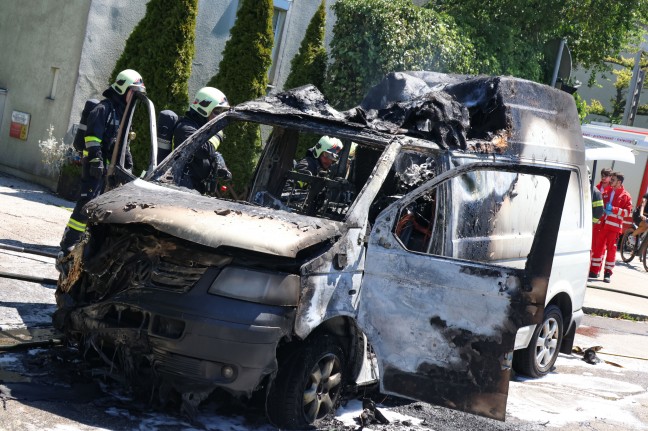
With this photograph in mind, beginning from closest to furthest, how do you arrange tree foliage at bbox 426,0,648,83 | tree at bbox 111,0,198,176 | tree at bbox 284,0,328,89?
tree at bbox 111,0,198,176 < tree at bbox 284,0,328,89 < tree foliage at bbox 426,0,648,83

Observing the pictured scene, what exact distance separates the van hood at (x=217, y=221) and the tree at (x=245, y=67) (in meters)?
9.32

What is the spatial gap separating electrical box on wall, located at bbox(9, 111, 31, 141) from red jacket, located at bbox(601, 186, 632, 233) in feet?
31.5

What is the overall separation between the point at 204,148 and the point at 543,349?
3.48 metres

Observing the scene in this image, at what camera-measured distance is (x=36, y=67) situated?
49.2 feet

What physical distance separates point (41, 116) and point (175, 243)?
10.3 m

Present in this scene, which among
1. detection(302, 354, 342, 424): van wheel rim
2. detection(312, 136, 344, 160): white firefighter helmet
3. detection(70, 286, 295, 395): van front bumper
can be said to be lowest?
detection(302, 354, 342, 424): van wheel rim

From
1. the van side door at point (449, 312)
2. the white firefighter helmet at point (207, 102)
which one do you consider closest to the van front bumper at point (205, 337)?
the van side door at point (449, 312)

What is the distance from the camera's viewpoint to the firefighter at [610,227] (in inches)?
635

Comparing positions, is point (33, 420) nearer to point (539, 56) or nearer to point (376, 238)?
point (376, 238)

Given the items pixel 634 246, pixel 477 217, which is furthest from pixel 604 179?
pixel 477 217

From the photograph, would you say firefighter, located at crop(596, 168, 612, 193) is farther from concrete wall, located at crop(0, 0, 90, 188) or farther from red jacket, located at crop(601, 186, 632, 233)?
concrete wall, located at crop(0, 0, 90, 188)

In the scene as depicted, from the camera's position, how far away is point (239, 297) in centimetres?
518

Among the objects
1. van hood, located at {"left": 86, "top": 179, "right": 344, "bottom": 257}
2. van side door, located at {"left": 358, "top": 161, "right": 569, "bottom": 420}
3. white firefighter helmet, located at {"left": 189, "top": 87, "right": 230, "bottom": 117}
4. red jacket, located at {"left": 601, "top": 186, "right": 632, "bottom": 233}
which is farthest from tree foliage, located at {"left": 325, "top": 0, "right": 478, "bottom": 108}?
van hood, located at {"left": 86, "top": 179, "right": 344, "bottom": 257}

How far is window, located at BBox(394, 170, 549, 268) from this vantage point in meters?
6.53
